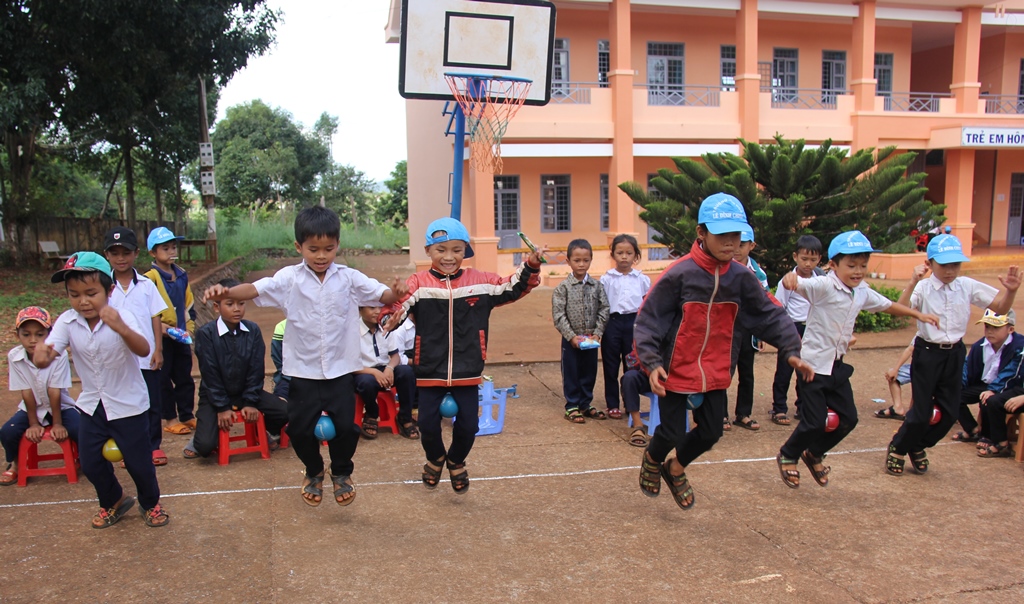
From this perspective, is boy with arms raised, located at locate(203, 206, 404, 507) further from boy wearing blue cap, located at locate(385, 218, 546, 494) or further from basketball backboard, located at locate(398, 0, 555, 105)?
basketball backboard, located at locate(398, 0, 555, 105)

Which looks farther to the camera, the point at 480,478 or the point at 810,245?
the point at 810,245

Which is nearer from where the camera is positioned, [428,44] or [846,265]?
[846,265]

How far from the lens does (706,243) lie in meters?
4.18

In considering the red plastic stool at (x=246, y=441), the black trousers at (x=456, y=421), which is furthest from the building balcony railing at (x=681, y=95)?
the black trousers at (x=456, y=421)

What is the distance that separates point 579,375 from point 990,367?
3179 mm

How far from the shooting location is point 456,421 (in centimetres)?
463

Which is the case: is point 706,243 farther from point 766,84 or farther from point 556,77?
point 766,84

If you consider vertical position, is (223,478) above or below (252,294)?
below

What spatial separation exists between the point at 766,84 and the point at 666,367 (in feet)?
66.6

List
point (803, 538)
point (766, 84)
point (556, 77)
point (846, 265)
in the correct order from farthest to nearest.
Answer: point (766, 84)
point (556, 77)
point (846, 265)
point (803, 538)

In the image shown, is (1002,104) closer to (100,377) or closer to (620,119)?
(620,119)

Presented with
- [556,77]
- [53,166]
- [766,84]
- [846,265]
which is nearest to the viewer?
[846,265]

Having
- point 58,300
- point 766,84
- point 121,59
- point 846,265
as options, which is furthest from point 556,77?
point 846,265

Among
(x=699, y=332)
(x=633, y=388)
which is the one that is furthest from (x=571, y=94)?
(x=699, y=332)
